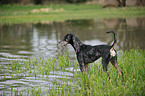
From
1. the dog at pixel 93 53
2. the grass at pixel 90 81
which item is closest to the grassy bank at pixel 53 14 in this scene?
the grass at pixel 90 81

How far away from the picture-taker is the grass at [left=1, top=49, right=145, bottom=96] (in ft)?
21.1

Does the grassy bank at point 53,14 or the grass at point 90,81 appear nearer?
the grass at point 90,81

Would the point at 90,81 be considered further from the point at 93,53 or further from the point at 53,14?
the point at 53,14

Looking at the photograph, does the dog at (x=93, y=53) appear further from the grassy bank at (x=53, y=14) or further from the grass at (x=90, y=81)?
the grassy bank at (x=53, y=14)

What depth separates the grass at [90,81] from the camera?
21.1 feet

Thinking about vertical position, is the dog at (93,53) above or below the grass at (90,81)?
above

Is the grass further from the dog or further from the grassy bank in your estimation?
the grassy bank

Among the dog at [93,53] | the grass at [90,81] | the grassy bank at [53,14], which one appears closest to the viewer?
the grass at [90,81]

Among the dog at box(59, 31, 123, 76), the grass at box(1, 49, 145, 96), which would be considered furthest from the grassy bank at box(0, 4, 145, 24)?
the dog at box(59, 31, 123, 76)

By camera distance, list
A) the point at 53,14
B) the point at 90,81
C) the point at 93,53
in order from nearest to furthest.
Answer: the point at 90,81 < the point at 93,53 < the point at 53,14

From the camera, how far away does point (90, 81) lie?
280 inches

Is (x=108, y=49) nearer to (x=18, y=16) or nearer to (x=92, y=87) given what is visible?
(x=92, y=87)

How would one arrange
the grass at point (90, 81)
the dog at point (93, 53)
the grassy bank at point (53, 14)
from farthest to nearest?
the grassy bank at point (53, 14) < the dog at point (93, 53) < the grass at point (90, 81)

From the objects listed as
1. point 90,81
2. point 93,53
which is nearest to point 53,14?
point 93,53
